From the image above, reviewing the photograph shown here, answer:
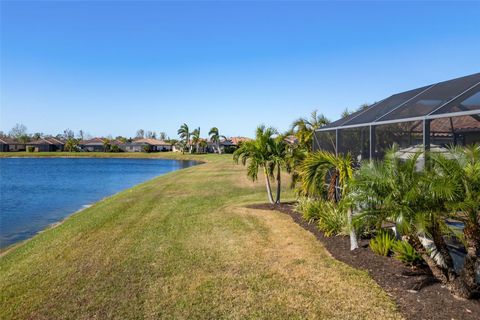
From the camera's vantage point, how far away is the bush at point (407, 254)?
21.4 ft

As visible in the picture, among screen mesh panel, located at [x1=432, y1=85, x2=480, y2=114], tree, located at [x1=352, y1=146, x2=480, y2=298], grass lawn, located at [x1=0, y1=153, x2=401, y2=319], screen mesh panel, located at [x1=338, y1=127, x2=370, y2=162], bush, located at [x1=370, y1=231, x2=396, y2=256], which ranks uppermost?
screen mesh panel, located at [x1=432, y1=85, x2=480, y2=114]

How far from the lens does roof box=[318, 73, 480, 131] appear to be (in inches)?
276

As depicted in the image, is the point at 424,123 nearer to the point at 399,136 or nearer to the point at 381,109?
the point at 399,136

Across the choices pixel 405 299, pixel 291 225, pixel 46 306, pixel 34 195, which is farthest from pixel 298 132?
pixel 34 195

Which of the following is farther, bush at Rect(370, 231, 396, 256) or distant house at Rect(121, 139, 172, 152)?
distant house at Rect(121, 139, 172, 152)

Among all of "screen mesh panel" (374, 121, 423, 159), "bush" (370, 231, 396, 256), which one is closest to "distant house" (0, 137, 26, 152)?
"screen mesh panel" (374, 121, 423, 159)

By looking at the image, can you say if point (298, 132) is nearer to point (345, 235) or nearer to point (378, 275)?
point (345, 235)

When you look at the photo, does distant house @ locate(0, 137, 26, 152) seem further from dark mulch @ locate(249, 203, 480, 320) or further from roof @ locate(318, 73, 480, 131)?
dark mulch @ locate(249, 203, 480, 320)

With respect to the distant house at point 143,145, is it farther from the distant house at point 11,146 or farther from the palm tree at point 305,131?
the palm tree at point 305,131

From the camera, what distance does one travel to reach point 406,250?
6.66m

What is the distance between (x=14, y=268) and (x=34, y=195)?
17552 mm

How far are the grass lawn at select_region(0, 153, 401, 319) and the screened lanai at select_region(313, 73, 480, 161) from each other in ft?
10.3

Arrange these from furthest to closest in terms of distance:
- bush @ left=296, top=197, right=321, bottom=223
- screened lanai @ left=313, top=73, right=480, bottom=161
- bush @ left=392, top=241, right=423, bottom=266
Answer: bush @ left=296, top=197, right=321, bottom=223, screened lanai @ left=313, top=73, right=480, bottom=161, bush @ left=392, top=241, right=423, bottom=266

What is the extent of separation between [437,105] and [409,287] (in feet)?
13.1
